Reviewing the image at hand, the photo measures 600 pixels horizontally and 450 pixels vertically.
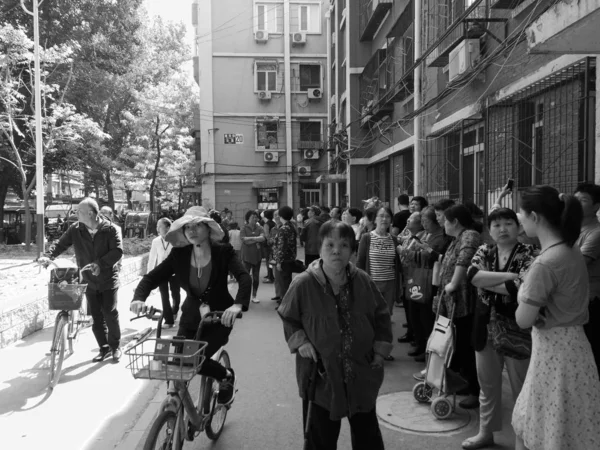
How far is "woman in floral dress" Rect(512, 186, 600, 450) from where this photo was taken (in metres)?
2.77

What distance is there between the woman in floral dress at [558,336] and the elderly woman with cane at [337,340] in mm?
815

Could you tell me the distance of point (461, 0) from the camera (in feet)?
30.9

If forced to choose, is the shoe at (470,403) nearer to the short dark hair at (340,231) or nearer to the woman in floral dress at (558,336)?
the woman in floral dress at (558,336)

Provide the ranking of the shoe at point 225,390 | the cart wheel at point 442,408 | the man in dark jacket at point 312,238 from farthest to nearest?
the man in dark jacket at point 312,238, the cart wheel at point 442,408, the shoe at point 225,390

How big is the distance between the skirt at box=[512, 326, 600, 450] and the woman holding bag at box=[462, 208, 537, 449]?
513mm

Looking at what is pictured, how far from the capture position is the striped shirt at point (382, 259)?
661cm

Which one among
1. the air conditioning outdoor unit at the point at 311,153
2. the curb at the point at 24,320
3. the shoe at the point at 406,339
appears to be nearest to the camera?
the curb at the point at 24,320

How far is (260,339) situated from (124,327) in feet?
7.04

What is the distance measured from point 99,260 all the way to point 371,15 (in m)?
12.8

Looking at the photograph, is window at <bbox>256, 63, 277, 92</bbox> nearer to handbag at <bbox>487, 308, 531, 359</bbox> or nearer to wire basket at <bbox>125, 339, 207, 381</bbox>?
handbag at <bbox>487, 308, 531, 359</bbox>

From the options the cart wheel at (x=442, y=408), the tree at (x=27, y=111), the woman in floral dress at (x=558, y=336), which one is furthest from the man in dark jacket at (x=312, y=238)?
the tree at (x=27, y=111)

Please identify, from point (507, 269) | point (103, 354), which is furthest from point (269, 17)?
point (507, 269)

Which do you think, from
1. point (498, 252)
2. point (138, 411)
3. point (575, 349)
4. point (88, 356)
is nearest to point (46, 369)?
point (88, 356)

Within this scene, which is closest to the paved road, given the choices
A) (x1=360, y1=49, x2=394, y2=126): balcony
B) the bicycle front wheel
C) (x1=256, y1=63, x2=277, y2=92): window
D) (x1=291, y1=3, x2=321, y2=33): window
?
the bicycle front wheel
